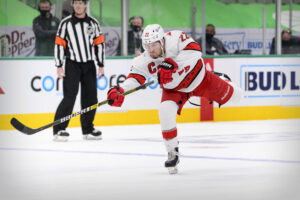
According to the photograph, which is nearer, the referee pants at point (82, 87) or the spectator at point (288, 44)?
the referee pants at point (82, 87)

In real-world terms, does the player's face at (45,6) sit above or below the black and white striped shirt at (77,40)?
above

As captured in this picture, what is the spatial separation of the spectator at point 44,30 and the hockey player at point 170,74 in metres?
3.11

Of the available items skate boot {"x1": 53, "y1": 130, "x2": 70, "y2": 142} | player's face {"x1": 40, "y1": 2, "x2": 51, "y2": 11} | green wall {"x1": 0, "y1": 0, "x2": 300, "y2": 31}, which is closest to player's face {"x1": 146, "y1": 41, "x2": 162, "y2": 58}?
skate boot {"x1": 53, "y1": 130, "x2": 70, "y2": 142}

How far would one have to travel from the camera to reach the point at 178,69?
459cm

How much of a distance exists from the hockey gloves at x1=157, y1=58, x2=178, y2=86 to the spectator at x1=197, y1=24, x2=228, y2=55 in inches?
158

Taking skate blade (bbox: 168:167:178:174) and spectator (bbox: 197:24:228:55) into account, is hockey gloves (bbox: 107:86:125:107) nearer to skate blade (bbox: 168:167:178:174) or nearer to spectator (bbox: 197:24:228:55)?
skate blade (bbox: 168:167:178:174)

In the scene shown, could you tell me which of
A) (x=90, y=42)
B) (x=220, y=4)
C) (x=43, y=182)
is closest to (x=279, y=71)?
(x=220, y=4)

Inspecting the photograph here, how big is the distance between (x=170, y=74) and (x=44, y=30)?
353cm

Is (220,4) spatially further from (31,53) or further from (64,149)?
(64,149)

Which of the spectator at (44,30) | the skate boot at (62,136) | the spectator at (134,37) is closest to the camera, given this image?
the skate boot at (62,136)

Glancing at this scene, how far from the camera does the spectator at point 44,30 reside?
25.3ft

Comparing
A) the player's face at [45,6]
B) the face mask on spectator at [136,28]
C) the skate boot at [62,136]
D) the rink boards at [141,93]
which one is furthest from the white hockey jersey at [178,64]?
the face mask on spectator at [136,28]

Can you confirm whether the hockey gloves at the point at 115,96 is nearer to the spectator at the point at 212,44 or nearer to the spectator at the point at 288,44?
the spectator at the point at 212,44

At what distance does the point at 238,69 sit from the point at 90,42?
2.29 meters
